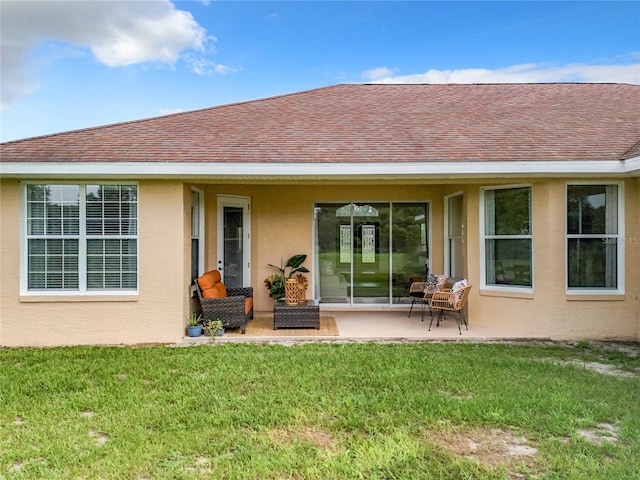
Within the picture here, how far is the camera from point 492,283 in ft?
27.5

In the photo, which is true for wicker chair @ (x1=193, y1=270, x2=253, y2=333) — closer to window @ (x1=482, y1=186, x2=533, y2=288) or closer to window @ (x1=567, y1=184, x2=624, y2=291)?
window @ (x1=482, y1=186, x2=533, y2=288)

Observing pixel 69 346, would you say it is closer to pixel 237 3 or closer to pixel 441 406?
pixel 441 406

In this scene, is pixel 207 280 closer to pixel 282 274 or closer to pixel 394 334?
pixel 282 274

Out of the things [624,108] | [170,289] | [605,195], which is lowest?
[170,289]

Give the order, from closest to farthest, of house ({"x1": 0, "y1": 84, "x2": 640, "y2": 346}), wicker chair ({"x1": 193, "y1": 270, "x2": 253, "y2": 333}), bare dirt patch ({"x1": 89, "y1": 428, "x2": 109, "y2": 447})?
bare dirt patch ({"x1": 89, "y1": 428, "x2": 109, "y2": 447}) → house ({"x1": 0, "y1": 84, "x2": 640, "y2": 346}) → wicker chair ({"x1": 193, "y1": 270, "x2": 253, "y2": 333})

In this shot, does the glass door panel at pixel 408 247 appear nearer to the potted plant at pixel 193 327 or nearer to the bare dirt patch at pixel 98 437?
the potted plant at pixel 193 327

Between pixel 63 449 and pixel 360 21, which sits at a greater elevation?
pixel 360 21

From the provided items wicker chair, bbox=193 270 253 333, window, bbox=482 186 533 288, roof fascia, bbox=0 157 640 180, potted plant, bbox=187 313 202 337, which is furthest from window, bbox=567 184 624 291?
potted plant, bbox=187 313 202 337

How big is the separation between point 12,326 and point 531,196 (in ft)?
33.0

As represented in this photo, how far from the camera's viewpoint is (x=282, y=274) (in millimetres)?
10453

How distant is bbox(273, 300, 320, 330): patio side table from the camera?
27.0 feet

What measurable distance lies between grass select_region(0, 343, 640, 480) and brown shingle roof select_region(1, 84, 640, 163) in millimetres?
3538

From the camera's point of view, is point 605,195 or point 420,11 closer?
point 605,195

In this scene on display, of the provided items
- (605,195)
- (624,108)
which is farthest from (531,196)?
(624,108)
